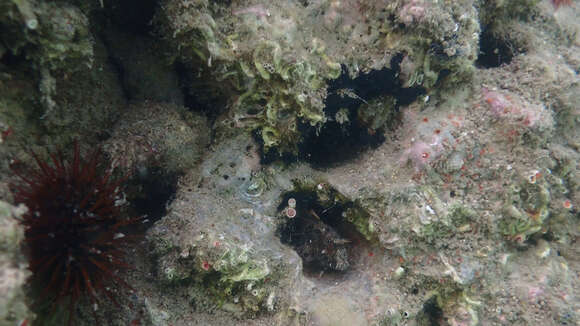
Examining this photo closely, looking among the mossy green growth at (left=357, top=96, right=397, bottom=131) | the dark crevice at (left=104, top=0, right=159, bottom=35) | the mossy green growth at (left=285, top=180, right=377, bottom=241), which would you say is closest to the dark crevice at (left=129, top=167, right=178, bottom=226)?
the mossy green growth at (left=285, top=180, right=377, bottom=241)

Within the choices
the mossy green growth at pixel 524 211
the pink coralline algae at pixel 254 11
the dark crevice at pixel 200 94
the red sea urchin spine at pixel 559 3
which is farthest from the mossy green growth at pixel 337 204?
the red sea urchin spine at pixel 559 3

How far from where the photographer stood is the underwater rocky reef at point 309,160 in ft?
9.87

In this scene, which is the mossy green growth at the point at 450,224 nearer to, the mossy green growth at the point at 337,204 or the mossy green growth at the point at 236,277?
the mossy green growth at the point at 337,204

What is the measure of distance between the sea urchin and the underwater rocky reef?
0.03 meters

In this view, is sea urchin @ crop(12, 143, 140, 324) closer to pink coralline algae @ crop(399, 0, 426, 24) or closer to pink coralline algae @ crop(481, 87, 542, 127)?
pink coralline algae @ crop(399, 0, 426, 24)

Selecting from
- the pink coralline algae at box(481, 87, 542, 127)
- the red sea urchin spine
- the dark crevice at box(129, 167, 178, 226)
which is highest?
the red sea urchin spine

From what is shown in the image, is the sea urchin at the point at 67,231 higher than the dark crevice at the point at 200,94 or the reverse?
the reverse

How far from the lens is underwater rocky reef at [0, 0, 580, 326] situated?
301cm

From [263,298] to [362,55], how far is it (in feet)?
9.30

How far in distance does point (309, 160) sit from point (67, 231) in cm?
270

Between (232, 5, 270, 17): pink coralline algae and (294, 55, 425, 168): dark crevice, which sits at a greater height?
(232, 5, 270, 17): pink coralline algae

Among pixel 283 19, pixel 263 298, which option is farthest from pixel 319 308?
pixel 283 19

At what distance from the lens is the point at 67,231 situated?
7.65ft

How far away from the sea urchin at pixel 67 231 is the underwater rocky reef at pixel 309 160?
3 centimetres
